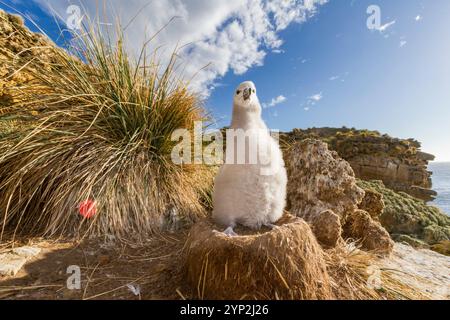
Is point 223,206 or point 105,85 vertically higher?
point 105,85

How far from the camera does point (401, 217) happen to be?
6367mm

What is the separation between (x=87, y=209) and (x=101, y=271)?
25.1 inches

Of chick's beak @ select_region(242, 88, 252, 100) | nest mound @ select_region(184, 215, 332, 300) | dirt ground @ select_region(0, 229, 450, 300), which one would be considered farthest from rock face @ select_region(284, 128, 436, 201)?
nest mound @ select_region(184, 215, 332, 300)

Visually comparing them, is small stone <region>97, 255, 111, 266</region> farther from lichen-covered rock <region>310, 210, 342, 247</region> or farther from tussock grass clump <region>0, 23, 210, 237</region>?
lichen-covered rock <region>310, 210, 342, 247</region>

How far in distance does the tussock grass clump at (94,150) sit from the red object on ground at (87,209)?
24 mm

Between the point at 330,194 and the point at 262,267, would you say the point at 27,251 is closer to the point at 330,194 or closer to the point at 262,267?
the point at 262,267

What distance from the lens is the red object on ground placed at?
2000mm

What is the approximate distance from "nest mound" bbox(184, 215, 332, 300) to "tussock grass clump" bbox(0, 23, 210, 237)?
1224 mm

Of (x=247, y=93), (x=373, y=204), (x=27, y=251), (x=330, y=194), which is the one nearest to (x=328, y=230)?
(x=330, y=194)

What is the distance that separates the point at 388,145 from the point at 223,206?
58.4 ft

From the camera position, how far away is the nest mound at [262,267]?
1.13 metres

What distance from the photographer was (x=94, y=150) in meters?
2.18
